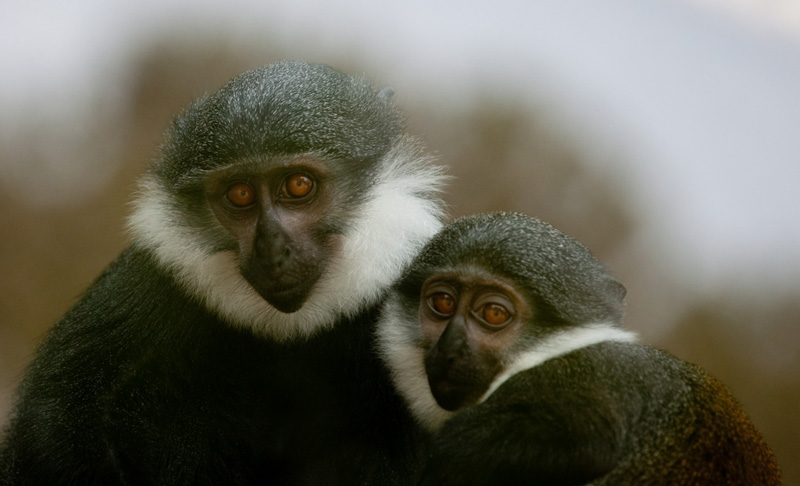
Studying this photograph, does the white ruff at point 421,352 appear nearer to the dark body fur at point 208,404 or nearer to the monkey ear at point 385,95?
the dark body fur at point 208,404

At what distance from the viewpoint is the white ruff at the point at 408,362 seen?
2711mm

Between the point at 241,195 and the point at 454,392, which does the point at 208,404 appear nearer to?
the point at 241,195

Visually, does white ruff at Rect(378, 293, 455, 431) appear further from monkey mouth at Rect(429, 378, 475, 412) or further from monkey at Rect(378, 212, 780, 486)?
monkey mouth at Rect(429, 378, 475, 412)

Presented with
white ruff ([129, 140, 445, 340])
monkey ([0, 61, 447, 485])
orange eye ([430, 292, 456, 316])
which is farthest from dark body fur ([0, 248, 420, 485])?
orange eye ([430, 292, 456, 316])

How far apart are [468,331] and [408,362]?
12.4 inches

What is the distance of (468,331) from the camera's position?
8.36 ft

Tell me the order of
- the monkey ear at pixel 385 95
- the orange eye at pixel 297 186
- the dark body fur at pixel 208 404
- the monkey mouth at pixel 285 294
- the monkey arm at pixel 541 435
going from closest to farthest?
the monkey arm at pixel 541 435
the monkey mouth at pixel 285 294
the orange eye at pixel 297 186
the dark body fur at pixel 208 404
the monkey ear at pixel 385 95

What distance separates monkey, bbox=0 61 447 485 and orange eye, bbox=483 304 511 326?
51cm

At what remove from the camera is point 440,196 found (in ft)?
10.9

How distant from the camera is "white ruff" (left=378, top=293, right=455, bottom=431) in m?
2.71

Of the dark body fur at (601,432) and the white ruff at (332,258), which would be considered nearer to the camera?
the dark body fur at (601,432)

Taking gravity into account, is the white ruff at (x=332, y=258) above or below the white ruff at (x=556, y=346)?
below

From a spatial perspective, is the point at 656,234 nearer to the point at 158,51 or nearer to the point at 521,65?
the point at 521,65

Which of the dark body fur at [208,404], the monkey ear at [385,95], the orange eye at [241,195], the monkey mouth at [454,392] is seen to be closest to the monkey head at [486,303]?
the monkey mouth at [454,392]
